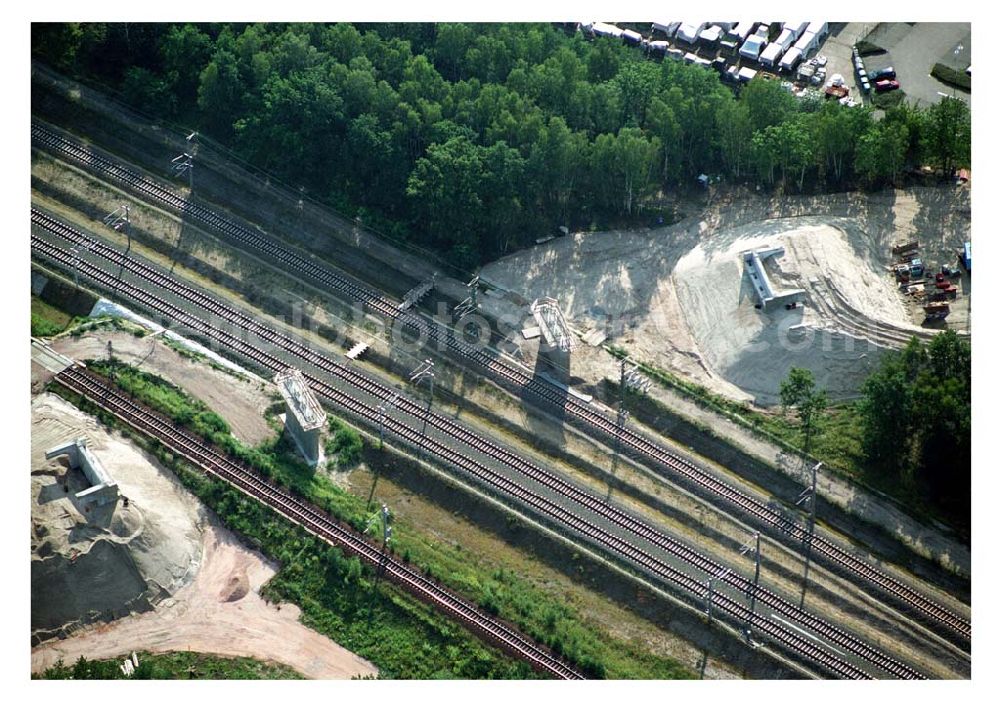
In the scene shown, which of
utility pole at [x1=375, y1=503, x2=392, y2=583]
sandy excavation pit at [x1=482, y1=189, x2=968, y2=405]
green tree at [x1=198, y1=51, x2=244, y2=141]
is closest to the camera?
utility pole at [x1=375, y1=503, x2=392, y2=583]

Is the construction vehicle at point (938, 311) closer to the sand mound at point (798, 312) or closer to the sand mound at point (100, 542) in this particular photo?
the sand mound at point (798, 312)

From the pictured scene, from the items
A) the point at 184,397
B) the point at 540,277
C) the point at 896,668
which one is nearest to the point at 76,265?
the point at 184,397

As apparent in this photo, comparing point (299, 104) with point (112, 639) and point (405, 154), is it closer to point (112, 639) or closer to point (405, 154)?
point (405, 154)

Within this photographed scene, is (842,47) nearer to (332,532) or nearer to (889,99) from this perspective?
(889,99)

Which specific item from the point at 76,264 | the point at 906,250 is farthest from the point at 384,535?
the point at 906,250

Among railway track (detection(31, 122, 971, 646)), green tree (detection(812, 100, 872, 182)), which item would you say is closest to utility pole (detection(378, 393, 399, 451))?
railway track (detection(31, 122, 971, 646))

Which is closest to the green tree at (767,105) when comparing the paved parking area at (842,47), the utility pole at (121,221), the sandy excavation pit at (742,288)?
the sandy excavation pit at (742,288)

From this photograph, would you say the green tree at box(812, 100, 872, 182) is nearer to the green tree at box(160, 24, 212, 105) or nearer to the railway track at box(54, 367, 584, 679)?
the railway track at box(54, 367, 584, 679)
